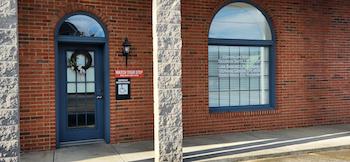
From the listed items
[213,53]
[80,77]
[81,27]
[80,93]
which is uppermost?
[81,27]

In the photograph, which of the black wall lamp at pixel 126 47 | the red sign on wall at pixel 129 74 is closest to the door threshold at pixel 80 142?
the red sign on wall at pixel 129 74

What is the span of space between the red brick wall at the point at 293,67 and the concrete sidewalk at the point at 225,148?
480 millimetres

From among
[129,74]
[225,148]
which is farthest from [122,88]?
[225,148]

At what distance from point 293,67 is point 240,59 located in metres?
1.40

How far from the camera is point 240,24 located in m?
8.63

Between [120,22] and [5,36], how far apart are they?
9.41 ft

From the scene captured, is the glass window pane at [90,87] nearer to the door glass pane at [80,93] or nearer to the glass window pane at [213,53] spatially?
the door glass pane at [80,93]

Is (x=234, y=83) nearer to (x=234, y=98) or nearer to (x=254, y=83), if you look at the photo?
(x=234, y=98)

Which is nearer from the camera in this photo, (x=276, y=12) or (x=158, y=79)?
(x=158, y=79)

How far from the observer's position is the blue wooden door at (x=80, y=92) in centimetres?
719

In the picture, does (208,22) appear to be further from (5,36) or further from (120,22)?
(5,36)

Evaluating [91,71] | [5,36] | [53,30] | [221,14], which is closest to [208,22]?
[221,14]

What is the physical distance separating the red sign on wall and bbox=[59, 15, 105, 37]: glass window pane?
830mm

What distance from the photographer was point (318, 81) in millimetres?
9234
